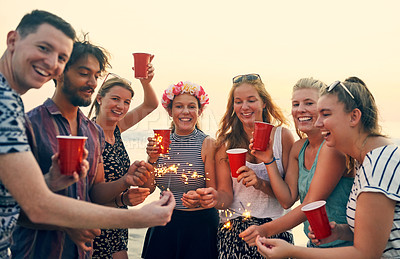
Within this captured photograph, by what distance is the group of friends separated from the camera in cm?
214

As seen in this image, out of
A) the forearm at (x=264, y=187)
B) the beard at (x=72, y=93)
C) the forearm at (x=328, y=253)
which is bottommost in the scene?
the forearm at (x=328, y=253)

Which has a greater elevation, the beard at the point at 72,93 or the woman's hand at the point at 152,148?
the beard at the point at 72,93

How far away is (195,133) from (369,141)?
2.29 m

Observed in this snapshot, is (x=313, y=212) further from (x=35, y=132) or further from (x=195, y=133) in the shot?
(x=35, y=132)

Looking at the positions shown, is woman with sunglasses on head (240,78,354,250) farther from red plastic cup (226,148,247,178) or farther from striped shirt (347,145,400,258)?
striped shirt (347,145,400,258)

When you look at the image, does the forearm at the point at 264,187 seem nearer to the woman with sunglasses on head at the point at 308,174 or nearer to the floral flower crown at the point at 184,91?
the woman with sunglasses on head at the point at 308,174

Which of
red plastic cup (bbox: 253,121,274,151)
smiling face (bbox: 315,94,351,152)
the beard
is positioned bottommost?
red plastic cup (bbox: 253,121,274,151)

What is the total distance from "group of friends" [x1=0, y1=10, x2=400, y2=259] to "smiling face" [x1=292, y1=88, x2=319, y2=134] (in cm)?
1

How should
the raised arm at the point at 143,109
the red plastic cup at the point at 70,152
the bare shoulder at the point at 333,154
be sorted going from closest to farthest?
the red plastic cup at the point at 70,152 → the bare shoulder at the point at 333,154 → the raised arm at the point at 143,109

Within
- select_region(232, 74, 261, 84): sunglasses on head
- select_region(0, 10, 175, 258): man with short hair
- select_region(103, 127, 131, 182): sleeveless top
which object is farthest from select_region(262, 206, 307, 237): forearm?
select_region(103, 127, 131, 182): sleeveless top

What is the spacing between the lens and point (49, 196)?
1.93 metres

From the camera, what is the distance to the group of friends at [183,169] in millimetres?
2139

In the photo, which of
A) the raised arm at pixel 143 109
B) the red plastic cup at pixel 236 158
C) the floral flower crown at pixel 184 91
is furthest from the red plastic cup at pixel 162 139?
the raised arm at pixel 143 109

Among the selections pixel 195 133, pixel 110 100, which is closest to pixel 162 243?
pixel 195 133
